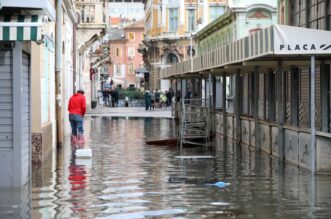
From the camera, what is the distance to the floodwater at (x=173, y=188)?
1180 cm

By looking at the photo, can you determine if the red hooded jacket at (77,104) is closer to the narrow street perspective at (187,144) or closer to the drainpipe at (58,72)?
the narrow street perspective at (187,144)

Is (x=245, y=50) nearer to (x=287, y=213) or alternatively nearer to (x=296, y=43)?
(x=296, y=43)

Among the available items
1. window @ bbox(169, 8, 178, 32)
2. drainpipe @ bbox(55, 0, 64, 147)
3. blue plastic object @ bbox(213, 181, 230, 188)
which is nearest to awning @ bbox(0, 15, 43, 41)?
blue plastic object @ bbox(213, 181, 230, 188)

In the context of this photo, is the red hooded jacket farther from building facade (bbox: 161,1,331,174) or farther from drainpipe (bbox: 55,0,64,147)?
building facade (bbox: 161,1,331,174)

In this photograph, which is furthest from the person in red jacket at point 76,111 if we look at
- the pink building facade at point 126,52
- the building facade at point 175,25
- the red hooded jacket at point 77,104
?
the pink building facade at point 126,52

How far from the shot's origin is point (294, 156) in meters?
18.4

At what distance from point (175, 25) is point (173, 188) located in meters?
74.4

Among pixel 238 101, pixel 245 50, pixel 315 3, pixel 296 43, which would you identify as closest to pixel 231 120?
pixel 238 101

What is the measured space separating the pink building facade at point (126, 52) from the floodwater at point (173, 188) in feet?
411

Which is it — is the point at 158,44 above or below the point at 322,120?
above

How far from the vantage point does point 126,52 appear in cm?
14962

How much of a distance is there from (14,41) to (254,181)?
16.7 ft

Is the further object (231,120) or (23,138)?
(231,120)

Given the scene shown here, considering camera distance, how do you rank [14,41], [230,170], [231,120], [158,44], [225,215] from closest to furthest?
[225,215] → [14,41] → [230,170] → [231,120] → [158,44]
